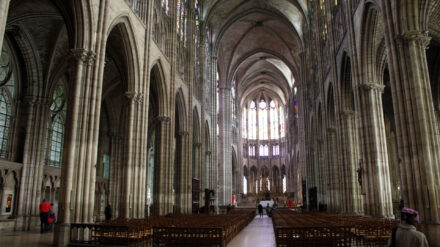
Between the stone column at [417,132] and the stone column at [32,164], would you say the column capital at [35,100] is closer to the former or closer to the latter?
the stone column at [32,164]

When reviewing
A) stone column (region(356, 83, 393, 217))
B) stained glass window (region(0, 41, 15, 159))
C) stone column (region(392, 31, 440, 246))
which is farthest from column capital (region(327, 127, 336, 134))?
stained glass window (region(0, 41, 15, 159))

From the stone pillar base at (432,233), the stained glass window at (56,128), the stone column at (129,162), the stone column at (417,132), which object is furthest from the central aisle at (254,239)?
the stained glass window at (56,128)

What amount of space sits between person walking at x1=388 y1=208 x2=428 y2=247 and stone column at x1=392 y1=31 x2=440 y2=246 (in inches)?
279

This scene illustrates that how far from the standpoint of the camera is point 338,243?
9.09 meters

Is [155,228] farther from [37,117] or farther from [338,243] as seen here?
[37,117]

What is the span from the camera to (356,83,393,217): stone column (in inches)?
592

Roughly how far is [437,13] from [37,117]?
22.7m


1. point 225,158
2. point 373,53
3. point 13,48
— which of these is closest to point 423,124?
point 373,53

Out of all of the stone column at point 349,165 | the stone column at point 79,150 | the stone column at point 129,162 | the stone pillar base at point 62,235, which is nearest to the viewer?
the stone pillar base at point 62,235

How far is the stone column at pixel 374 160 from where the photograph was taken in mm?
15047

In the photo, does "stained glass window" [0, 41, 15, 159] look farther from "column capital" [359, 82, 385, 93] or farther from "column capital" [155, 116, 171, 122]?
"column capital" [359, 82, 385, 93]

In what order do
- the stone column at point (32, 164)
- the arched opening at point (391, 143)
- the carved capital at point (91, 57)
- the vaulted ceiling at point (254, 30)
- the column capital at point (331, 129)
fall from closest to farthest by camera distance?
the carved capital at point (91, 57), the stone column at point (32, 164), the column capital at point (331, 129), the arched opening at point (391, 143), the vaulted ceiling at point (254, 30)

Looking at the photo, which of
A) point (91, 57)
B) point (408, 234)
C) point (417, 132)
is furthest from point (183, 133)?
point (408, 234)

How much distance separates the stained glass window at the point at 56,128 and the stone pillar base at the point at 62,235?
1233 centimetres
